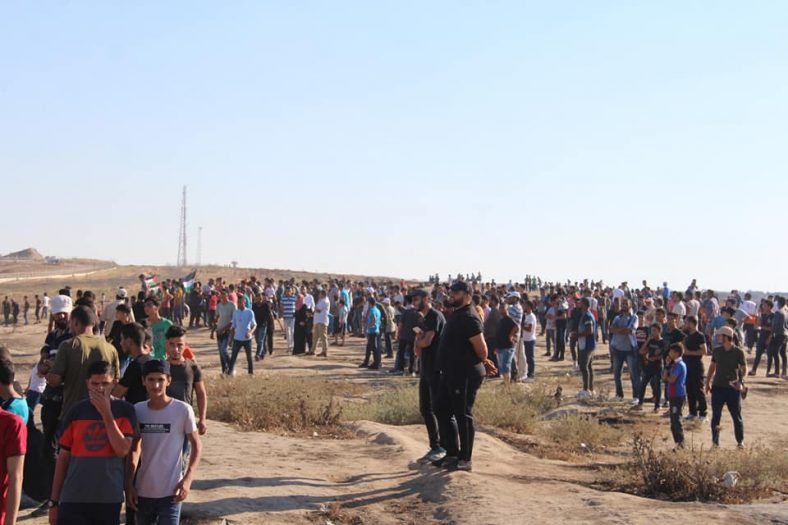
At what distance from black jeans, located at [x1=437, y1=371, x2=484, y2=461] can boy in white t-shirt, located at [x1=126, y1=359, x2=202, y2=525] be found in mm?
3733

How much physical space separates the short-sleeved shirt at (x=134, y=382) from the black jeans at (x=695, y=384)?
8958 mm

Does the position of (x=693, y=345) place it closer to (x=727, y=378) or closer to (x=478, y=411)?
(x=727, y=378)

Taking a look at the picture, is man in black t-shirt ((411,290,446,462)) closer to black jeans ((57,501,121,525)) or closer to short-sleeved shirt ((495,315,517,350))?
black jeans ((57,501,121,525))

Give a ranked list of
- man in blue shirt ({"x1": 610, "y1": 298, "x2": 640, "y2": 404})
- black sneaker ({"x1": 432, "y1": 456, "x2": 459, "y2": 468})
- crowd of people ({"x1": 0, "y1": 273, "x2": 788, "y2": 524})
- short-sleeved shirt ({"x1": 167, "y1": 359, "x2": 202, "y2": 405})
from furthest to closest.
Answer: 1. man in blue shirt ({"x1": 610, "y1": 298, "x2": 640, "y2": 404})
2. black sneaker ({"x1": 432, "y1": 456, "x2": 459, "y2": 468})
3. short-sleeved shirt ({"x1": 167, "y1": 359, "x2": 202, "y2": 405})
4. crowd of people ({"x1": 0, "y1": 273, "x2": 788, "y2": 524})

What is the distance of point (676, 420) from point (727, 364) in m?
1.04

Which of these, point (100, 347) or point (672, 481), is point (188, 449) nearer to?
point (100, 347)

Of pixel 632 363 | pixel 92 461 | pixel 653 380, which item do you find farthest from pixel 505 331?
pixel 92 461

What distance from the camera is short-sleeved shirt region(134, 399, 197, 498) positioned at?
17.4ft

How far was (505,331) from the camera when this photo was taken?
16781mm

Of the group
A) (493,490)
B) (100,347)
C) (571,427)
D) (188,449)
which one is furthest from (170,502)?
(571,427)

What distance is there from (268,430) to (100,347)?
520 centimetres

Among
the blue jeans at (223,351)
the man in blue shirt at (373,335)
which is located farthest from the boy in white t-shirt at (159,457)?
the man in blue shirt at (373,335)

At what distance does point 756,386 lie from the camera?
64.4 feet

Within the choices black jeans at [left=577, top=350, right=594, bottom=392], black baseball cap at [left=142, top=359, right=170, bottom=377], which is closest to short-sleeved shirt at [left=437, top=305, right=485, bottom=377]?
black baseball cap at [left=142, top=359, right=170, bottom=377]
